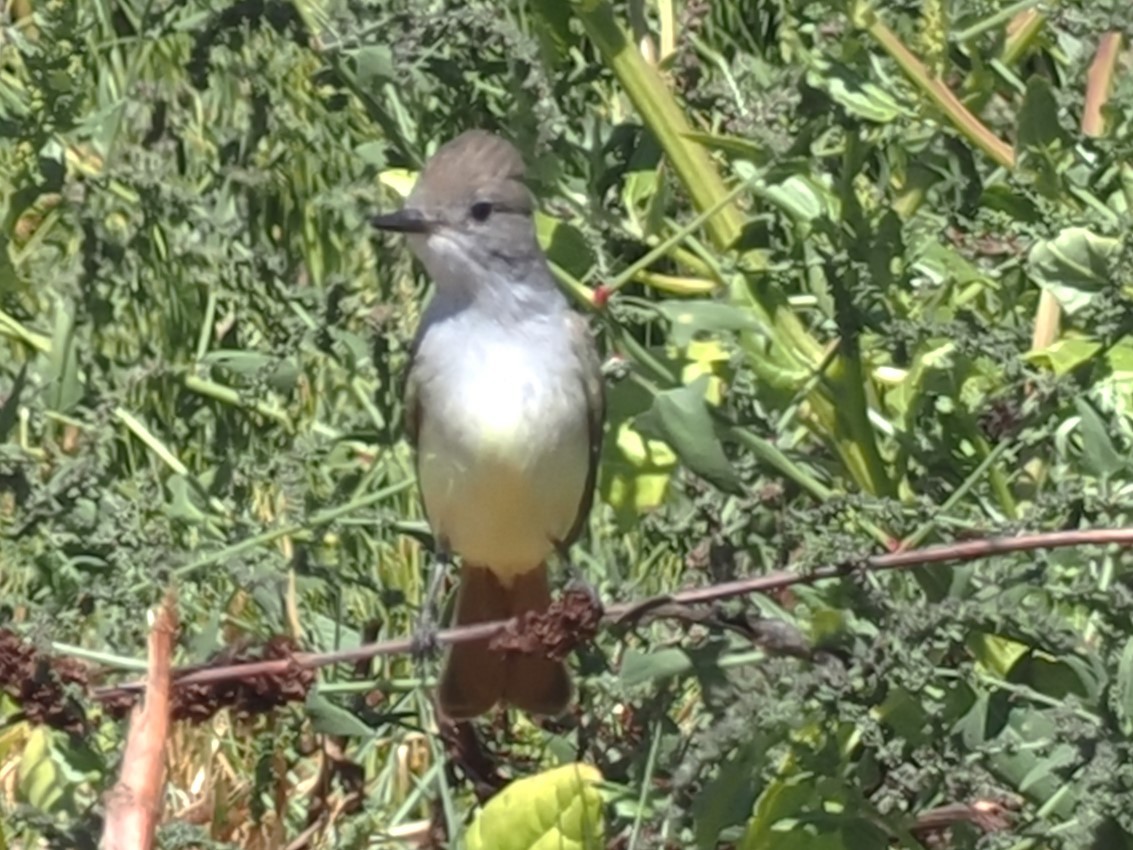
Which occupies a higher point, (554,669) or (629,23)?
(629,23)

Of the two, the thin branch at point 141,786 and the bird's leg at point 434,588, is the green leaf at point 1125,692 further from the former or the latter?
the thin branch at point 141,786

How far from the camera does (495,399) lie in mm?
3314

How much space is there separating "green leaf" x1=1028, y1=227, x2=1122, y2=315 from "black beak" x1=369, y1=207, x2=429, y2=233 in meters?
0.96

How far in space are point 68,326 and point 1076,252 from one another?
1.36 metres

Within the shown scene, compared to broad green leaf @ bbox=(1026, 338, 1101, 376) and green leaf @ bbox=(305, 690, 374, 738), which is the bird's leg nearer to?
green leaf @ bbox=(305, 690, 374, 738)

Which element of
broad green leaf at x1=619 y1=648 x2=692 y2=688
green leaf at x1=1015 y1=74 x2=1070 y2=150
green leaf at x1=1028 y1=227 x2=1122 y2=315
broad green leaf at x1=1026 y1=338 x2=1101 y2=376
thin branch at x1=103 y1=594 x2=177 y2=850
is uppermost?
thin branch at x1=103 y1=594 x2=177 y2=850

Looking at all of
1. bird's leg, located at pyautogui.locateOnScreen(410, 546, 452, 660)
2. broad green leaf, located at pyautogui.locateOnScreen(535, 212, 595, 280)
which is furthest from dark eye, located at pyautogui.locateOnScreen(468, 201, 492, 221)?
bird's leg, located at pyautogui.locateOnScreen(410, 546, 452, 660)

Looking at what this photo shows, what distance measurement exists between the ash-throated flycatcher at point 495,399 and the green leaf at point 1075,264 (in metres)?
0.94

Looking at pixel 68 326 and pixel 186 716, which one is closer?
pixel 186 716

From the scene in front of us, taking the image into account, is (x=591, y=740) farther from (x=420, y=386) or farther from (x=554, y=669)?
(x=420, y=386)

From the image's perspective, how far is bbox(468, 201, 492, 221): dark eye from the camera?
3.27 meters

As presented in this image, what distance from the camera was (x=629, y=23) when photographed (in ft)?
9.74

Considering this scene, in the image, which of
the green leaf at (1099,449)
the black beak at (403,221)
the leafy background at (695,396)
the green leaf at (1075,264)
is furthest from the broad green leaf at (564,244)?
the green leaf at (1099,449)

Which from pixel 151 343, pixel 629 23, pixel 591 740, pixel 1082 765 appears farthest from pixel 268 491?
pixel 1082 765
